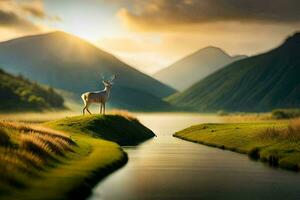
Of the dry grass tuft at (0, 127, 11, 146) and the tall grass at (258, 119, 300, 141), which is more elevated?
the tall grass at (258, 119, 300, 141)

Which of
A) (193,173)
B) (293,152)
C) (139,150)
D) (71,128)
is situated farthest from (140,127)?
(193,173)

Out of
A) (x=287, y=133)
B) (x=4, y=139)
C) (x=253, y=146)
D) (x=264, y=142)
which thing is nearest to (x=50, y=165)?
(x=4, y=139)

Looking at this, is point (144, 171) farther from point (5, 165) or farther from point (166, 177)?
point (5, 165)

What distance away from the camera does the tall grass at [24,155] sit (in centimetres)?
3519

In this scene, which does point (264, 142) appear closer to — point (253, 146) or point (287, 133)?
point (253, 146)

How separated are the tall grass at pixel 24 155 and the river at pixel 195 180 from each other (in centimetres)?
509

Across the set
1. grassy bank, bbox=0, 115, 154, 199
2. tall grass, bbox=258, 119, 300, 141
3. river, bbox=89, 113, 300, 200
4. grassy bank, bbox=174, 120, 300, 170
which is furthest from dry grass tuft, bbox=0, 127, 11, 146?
tall grass, bbox=258, 119, 300, 141

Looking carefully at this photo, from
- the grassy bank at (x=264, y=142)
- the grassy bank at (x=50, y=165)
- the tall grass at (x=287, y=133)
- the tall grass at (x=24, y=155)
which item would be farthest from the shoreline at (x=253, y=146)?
the tall grass at (x=24, y=155)

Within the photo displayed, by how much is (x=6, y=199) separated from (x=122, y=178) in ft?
63.6

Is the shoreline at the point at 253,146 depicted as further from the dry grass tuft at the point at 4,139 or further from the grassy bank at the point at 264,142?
the dry grass tuft at the point at 4,139

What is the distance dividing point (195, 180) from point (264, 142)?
104ft

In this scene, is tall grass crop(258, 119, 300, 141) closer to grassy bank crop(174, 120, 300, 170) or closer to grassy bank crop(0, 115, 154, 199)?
grassy bank crop(174, 120, 300, 170)

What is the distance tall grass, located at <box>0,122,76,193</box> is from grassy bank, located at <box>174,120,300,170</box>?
24926mm

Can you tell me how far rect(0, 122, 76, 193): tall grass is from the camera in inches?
1385
